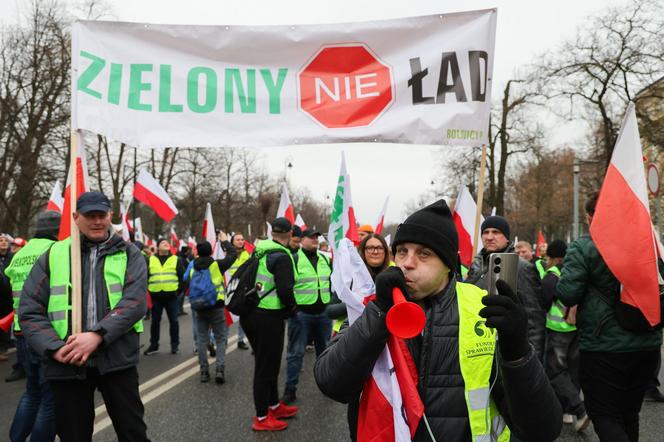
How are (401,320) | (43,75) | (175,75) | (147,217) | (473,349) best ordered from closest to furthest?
(401,320) < (473,349) < (175,75) < (43,75) < (147,217)

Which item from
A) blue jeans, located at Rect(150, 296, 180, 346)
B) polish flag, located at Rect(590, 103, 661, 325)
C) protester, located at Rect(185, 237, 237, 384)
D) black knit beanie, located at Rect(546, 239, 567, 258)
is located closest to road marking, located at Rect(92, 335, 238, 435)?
protester, located at Rect(185, 237, 237, 384)

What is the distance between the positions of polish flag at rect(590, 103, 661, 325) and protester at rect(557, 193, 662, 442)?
18 cm

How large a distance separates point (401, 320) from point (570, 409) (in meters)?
4.13

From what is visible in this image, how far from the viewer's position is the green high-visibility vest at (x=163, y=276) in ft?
28.5

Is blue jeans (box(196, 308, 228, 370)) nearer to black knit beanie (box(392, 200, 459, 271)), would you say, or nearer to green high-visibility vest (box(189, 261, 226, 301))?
green high-visibility vest (box(189, 261, 226, 301))

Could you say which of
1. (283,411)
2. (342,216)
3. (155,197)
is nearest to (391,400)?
(342,216)

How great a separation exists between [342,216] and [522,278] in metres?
1.68

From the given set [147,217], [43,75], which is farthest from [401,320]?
[147,217]

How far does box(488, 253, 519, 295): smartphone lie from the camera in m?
1.61

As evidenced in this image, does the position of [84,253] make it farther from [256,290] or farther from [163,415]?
[163,415]

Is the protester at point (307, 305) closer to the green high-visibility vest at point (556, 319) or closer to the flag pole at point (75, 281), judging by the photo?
the green high-visibility vest at point (556, 319)

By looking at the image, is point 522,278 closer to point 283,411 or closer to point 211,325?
point 283,411

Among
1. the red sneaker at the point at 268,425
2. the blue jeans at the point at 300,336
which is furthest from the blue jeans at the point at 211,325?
the red sneaker at the point at 268,425

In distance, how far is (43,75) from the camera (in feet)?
68.5
